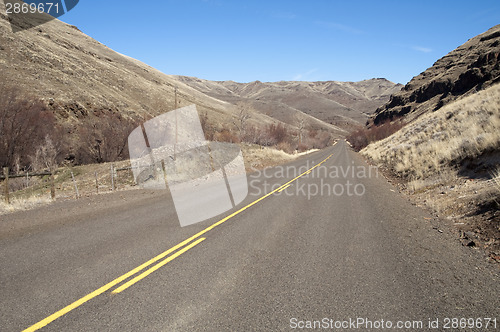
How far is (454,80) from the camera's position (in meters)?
74.8

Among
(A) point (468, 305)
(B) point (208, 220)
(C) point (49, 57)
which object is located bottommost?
(A) point (468, 305)

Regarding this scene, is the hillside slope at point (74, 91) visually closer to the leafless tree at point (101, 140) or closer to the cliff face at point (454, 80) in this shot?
the leafless tree at point (101, 140)

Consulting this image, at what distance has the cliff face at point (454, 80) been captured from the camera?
5897 cm

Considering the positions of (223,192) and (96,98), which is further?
(96,98)

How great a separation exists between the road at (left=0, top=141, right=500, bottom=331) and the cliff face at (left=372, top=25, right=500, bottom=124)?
51.1 metres

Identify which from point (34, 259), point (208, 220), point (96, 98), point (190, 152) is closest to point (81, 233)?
point (34, 259)

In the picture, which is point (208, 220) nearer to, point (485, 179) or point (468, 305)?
point (468, 305)

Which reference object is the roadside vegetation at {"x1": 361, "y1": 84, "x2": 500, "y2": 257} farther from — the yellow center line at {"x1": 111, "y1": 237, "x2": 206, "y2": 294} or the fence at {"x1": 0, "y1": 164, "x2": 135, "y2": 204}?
the fence at {"x1": 0, "y1": 164, "x2": 135, "y2": 204}

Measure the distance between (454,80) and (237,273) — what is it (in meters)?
96.4

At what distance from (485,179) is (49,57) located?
209 feet

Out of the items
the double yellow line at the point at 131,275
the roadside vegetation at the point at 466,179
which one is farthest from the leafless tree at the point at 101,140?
the roadside vegetation at the point at 466,179

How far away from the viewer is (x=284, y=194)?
11.4 meters

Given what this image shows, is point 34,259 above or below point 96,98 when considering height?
below

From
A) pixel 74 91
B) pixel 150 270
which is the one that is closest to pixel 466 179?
pixel 150 270
